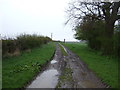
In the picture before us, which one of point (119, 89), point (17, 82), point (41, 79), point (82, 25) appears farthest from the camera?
point (82, 25)

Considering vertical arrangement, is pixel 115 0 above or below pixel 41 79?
above

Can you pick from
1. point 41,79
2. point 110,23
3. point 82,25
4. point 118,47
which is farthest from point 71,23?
point 41,79

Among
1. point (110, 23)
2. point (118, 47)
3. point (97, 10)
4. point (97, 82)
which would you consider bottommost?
point (97, 82)

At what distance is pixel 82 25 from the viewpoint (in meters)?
32.2

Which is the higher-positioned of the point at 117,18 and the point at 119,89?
the point at 117,18

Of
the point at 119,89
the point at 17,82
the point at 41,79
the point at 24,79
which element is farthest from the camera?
the point at 41,79

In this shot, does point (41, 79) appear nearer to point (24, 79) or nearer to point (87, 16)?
point (24, 79)

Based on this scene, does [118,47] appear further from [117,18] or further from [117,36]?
[117,18]

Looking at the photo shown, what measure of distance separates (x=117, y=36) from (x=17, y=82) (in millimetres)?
12503

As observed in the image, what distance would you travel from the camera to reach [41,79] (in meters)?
10.8

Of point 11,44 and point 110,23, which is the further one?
point 110,23

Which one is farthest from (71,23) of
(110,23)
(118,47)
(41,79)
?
(41,79)

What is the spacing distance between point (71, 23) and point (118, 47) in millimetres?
15510

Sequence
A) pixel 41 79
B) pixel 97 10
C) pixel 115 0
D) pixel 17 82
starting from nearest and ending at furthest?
pixel 17 82
pixel 41 79
pixel 115 0
pixel 97 10
